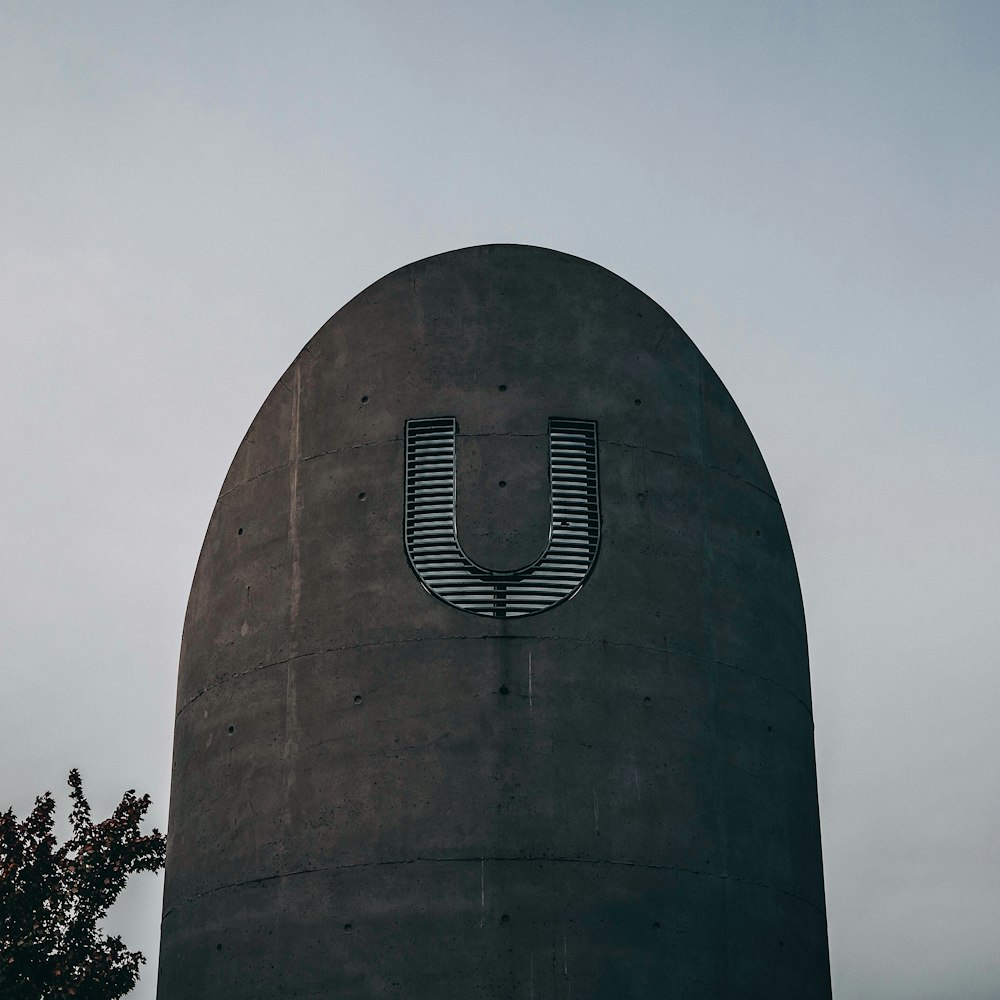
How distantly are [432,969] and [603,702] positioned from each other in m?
3.43

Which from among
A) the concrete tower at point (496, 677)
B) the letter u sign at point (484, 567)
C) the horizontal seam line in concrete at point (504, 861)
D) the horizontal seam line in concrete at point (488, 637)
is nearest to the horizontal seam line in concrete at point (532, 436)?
the concrete tower at point (496, 677)

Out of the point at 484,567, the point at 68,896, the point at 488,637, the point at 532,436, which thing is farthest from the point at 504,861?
the point at 68,896

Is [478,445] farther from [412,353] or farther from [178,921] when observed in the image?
[178,921]

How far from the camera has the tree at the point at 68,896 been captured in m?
22.5

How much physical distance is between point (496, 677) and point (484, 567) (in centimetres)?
134

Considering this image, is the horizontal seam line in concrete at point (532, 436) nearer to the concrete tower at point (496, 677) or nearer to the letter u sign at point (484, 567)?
the concrete tower at point (496, 677)

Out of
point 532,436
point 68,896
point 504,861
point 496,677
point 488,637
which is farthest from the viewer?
point 68,896

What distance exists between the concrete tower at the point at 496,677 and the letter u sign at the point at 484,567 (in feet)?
0.11

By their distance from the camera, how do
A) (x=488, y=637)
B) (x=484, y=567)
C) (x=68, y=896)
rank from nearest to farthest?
(x=488, y=637) → (x=484, y=567) → (x=68, y=896)

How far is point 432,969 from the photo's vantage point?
15.4 metres

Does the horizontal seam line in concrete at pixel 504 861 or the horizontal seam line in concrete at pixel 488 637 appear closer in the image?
the horizontal seam line in concrete at pixel 504 861

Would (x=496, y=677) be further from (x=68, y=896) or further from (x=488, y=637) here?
(x=68, y=896)

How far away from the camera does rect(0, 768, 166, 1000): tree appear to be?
22469mm

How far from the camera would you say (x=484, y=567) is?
17.0m
